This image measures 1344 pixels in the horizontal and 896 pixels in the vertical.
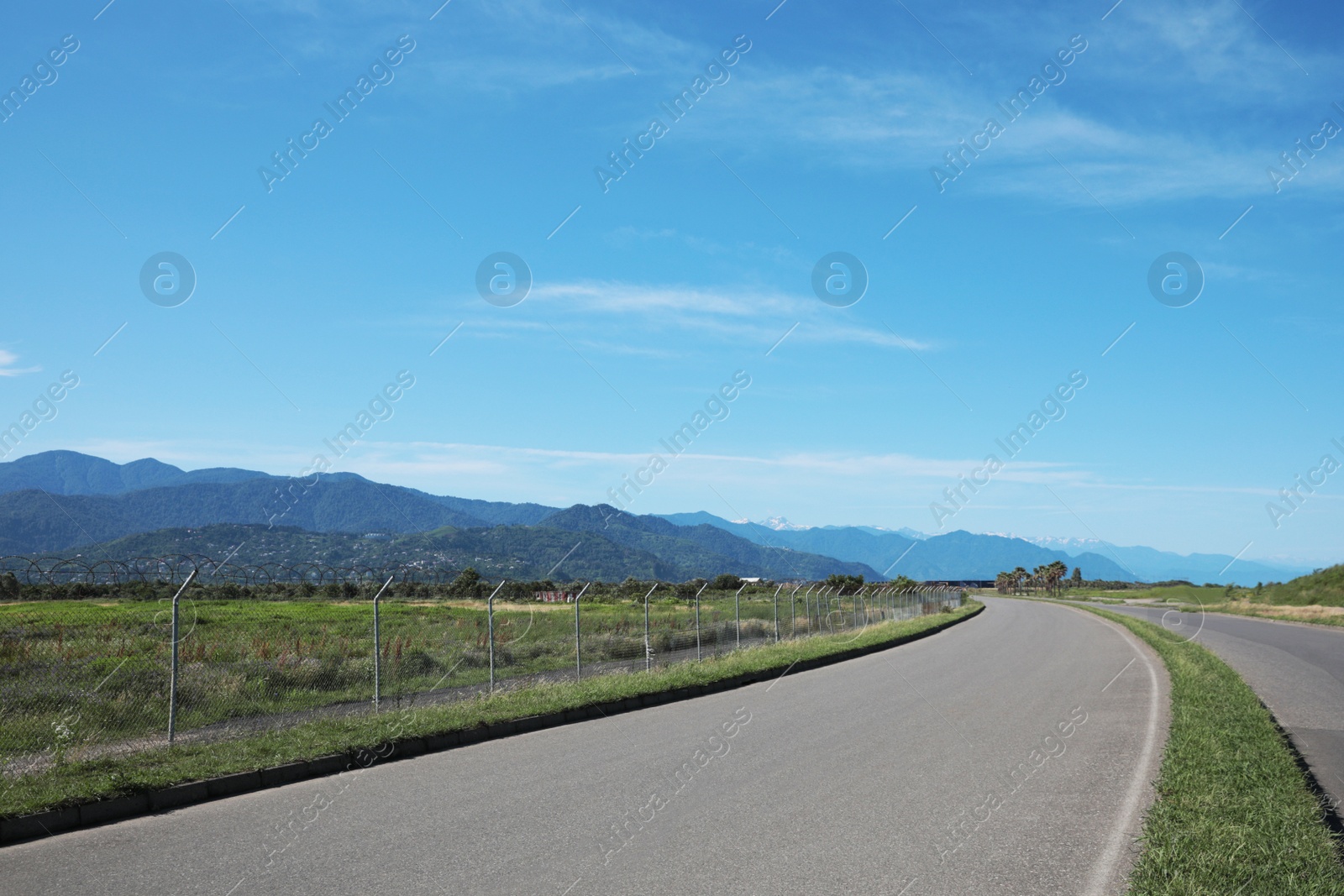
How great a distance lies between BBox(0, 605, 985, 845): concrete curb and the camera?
25.0 ft

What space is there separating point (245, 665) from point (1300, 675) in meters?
20.5


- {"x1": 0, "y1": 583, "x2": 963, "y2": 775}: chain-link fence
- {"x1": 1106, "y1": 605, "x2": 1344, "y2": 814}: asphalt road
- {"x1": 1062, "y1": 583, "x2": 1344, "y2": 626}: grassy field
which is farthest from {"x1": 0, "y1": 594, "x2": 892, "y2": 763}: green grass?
{"x1": 1062, "y1": 583, "x2": 1344, "y2": 626}: grassy field

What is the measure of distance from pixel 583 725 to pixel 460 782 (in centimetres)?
406

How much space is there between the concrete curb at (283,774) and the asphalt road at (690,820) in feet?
0.85

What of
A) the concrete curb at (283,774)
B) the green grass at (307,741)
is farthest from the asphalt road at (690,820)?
the green grass at (307,741)

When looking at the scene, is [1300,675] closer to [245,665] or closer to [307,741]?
[307,741]

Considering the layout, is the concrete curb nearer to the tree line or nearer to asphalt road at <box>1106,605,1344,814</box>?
asphalt road at <box>1106,605,1344,814</box>

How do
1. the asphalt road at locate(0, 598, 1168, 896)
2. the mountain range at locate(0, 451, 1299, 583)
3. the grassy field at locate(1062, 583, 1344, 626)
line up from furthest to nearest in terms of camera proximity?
1. the mountain range at locate(0, 451, 1299, 583)
2. the grassy field at locate(1062, 583, 1344, 626)
3. the asphalt road at locate(0, 598, 1168, 896)

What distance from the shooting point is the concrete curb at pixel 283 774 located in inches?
300

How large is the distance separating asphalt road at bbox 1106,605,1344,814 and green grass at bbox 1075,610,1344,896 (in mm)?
376

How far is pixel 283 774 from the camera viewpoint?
9.50 meters

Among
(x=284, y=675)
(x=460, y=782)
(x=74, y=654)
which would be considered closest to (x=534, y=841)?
(x=460, y=782)

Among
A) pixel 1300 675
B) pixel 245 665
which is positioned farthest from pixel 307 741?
pixel 1300 675

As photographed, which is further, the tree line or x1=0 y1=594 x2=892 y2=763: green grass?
the tree line
